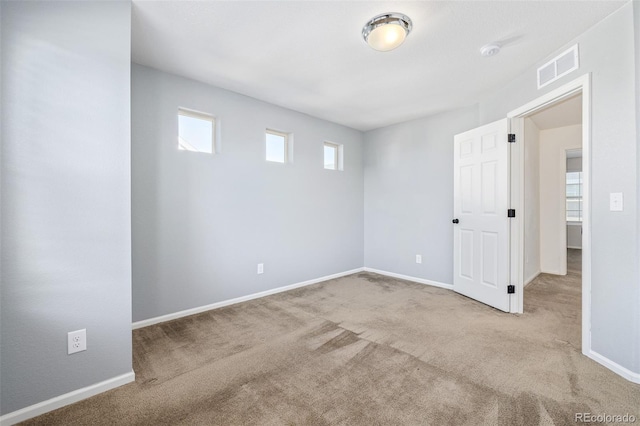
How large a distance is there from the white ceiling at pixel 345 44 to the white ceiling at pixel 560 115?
1367 mm

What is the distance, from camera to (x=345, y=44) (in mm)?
2338

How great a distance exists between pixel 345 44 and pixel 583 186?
2275 mm

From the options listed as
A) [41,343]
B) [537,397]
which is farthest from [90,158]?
[537,397]

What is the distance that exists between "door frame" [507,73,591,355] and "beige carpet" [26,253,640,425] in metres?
0.32

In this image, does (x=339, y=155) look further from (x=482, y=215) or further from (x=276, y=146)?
(x=482, y=215)

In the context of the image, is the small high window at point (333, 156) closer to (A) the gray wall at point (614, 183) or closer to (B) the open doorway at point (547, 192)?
(B) the open doorway at point (547, 192)

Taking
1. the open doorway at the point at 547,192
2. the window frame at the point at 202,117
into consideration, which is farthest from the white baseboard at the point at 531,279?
the window frame at the point at 202,117

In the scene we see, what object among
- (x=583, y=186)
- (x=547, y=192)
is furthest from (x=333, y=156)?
(x=547, y=192)

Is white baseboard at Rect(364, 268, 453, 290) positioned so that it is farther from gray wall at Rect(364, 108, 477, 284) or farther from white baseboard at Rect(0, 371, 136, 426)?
white baseboard at Rect(0, 371, 136, 426)

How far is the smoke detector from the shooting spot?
2346 millimetres

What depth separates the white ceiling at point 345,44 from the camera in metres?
1.93

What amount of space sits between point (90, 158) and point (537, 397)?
3.15 m

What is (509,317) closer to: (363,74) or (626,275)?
(626,275)

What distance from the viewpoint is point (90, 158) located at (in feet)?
5.61
